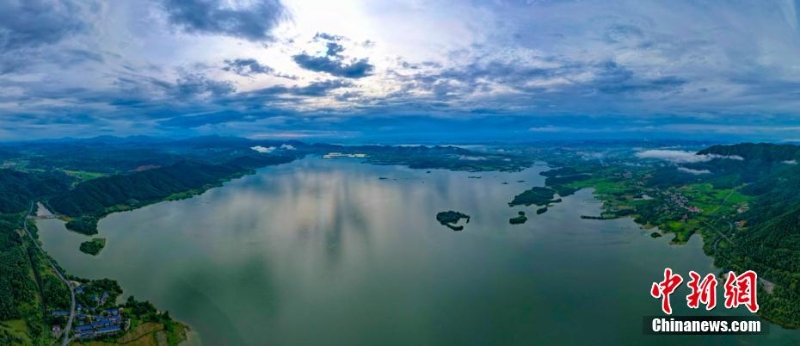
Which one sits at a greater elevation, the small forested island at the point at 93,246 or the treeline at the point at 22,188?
the treeline at the point at 22,188

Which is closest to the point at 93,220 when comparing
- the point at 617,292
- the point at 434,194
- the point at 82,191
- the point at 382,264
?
the point at 82,191

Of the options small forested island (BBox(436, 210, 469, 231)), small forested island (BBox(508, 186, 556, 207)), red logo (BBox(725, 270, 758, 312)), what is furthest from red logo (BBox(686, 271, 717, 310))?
small forested island (BBox(508, 186, 556, 207))

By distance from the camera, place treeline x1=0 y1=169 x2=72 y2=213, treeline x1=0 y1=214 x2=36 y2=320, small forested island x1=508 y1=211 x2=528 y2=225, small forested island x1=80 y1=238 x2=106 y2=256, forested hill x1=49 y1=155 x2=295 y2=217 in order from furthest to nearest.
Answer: forested hill x1=49 y1=155 x2=295 y2=217 < treeline x1=0 y1=169 x2=72 y2=213 < small forested island x1=508 y1=211 x2=528 y2=225 < small forested island x1=80 y1=238 x2=106 y2=256 < treeline x1=0 y1=214 x2=36 y2=320

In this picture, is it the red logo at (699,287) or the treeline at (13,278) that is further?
the treeline at (13,278)

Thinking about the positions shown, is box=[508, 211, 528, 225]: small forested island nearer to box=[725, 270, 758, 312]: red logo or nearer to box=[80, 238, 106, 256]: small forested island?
box=[725, 270, 758, 312]: red logo

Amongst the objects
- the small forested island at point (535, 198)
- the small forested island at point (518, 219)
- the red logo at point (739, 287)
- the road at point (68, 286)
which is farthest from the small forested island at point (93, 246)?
the small forested island at point (535, 198)

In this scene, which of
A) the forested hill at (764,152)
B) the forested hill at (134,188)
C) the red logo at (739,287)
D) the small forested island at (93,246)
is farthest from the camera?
the forested hill at (764,152)

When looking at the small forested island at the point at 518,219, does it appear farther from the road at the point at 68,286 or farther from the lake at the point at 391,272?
the road at the point at 68,286
